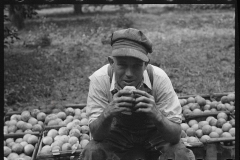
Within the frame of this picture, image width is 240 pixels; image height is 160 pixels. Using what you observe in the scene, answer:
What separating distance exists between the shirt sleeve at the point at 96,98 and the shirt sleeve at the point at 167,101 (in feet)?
1.39

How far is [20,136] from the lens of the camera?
3.87 metres

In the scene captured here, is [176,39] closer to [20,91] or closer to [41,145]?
[20,91]

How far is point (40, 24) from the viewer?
8.60m

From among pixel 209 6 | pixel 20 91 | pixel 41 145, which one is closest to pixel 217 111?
pixel 41 145

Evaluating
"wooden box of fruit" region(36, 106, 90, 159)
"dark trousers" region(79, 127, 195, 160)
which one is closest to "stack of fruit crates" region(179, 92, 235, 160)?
"dark trousers" region(79, 127, 195, 160)

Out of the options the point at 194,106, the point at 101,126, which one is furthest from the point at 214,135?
the point at 101,126

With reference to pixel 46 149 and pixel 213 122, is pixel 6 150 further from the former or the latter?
pixel 213 122

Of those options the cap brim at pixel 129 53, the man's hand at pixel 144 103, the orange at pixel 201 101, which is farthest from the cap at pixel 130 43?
the orange at pixel 201 101

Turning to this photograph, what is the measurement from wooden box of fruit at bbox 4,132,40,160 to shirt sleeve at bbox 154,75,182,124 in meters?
1.61

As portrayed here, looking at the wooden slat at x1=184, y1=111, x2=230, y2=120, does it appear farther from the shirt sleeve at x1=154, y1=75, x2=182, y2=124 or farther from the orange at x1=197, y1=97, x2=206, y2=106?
the shirt sleeve at x1=154, y1=75, x2=182, y2=124

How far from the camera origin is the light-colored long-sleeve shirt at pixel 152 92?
2533mm

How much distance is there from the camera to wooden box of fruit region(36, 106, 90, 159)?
327 cm

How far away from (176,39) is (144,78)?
5.22m

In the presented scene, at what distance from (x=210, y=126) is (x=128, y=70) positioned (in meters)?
1.93
